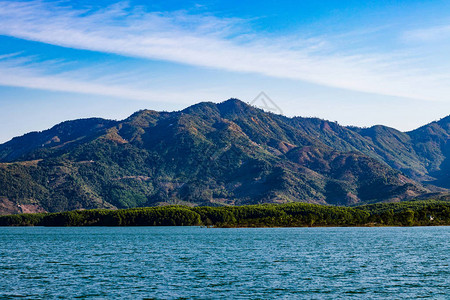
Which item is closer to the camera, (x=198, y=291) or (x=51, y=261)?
(x=198, y=291)

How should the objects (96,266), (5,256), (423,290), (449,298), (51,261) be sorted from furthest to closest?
(5,256)
(51,261)
(96,266)
(423,290)
(449,298)

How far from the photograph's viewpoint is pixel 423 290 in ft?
281

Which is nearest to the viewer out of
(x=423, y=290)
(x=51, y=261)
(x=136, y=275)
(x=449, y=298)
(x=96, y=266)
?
(x=449, y=298)

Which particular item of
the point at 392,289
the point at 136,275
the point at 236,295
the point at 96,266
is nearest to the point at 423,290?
A: the point at 392,289

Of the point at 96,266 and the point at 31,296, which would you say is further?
the point at 96,266

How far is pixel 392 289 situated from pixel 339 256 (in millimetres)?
59772

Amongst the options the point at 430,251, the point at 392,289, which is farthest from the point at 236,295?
the point at 430,251

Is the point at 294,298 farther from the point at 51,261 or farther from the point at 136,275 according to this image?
the point at 51,261

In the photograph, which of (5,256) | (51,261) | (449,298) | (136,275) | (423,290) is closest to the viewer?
(449,298)

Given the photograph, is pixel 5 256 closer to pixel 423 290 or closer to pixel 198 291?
pixel 198 291

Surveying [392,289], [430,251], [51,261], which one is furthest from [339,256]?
[51,261]

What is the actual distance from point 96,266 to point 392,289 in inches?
2795

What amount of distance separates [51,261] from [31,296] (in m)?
59.2

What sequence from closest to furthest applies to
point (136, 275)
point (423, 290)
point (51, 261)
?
point (423, 290) → point (136, 275) → point (51, 261)
